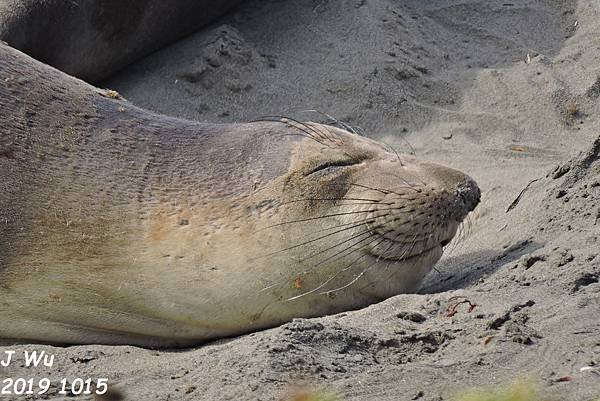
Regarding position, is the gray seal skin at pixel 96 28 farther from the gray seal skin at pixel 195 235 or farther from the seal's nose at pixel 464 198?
the seal's nose at pixel 464 198

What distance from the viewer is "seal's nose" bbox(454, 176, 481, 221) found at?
4590 millimetres

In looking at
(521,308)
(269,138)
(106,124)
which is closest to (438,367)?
(521,308)

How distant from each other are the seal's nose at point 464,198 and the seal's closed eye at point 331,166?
43 centimetres

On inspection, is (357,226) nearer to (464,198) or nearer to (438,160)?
(464,198)

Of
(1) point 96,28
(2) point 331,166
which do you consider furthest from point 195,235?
(1) point 96,28

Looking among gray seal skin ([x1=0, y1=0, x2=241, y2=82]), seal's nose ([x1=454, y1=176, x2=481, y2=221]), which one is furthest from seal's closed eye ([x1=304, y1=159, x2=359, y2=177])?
gray seal skin ([x1=0, y1=0, x2=241, y2=82])

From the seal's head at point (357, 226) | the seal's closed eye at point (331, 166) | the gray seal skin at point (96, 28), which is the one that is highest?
the gray seal skin at point (96, 28)

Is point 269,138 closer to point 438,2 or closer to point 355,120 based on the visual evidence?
point 355,120

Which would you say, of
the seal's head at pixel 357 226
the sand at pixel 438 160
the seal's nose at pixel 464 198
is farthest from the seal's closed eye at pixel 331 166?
the sand at pixel 438 160

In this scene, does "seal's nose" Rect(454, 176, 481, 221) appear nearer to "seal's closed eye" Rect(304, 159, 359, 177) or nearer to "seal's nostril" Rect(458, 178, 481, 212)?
"seal's nostril" Rect(458, 178, 481, 212)

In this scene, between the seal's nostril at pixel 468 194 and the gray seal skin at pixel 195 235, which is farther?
the seal's nostril at pixel 468 194

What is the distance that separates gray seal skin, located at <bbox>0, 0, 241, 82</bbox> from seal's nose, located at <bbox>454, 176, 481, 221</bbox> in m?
3.18

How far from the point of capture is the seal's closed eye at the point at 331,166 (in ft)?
15.2

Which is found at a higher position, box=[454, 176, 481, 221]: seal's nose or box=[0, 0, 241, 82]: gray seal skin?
box=[0, 0, 241, 82]: gray seal skin
